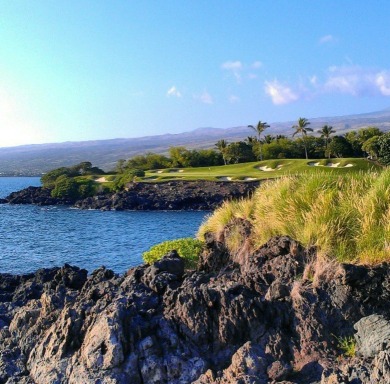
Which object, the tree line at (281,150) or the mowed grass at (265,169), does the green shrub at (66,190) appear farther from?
the tree line at (281,150)

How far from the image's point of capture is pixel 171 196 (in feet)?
247

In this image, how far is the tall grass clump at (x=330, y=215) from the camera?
10.6 metres

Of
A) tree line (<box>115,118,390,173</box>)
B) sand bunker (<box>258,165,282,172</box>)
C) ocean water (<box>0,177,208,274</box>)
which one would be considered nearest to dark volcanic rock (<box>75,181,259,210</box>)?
ocean water (<box>0,177,208,274</box>)

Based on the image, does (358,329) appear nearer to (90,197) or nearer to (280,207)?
(280,207)

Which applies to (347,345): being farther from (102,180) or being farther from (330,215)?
(102,180)

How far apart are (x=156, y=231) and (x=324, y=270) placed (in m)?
41.3

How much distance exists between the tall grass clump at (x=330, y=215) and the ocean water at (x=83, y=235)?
745 inches

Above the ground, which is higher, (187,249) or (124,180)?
(187,249)

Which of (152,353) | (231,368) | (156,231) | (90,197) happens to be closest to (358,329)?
(231,368)

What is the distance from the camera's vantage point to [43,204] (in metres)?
88.2

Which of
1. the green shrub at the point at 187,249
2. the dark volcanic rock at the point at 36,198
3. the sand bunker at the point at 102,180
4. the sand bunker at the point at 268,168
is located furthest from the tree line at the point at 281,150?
the green shrub at the point at 187,249

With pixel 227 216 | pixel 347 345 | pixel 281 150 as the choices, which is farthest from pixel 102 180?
pixel 347 345

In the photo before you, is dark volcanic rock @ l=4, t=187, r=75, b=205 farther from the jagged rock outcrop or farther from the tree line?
the jagged rock outcrop

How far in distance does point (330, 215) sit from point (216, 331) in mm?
A: 3867
